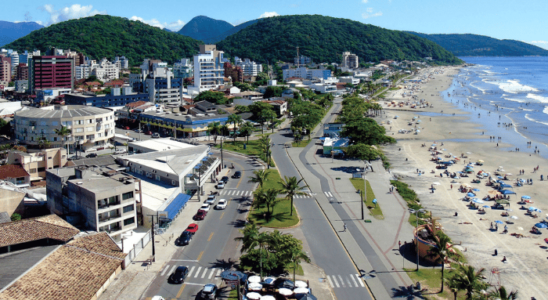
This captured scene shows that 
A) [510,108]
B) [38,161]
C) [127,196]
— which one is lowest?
[127,196]

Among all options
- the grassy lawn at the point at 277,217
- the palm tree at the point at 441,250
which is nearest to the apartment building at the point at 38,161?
the grassy lawn at the point at 277,217

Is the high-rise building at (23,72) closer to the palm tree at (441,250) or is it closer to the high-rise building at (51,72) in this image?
the high-rise building at (51,72)

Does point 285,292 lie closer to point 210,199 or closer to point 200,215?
point 200,215

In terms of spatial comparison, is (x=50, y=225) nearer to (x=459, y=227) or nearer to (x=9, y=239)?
(x=9, y=239)

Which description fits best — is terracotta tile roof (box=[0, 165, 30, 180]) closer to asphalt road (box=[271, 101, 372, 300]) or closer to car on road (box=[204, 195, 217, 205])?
car on road (box=[204, 195, 217, 205])

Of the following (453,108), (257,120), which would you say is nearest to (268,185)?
(257,120)

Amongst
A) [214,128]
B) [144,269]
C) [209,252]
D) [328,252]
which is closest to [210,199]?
[209,252]
